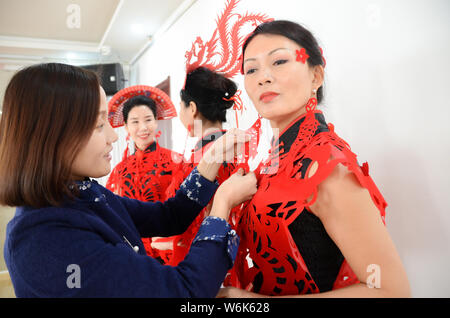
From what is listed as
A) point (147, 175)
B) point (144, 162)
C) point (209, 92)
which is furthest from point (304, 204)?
point (144, 162)

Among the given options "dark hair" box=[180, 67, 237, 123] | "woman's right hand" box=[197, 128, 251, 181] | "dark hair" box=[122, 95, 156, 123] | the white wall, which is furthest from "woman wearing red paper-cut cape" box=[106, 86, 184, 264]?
the white wall

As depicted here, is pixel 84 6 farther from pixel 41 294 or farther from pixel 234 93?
pixel 41 294

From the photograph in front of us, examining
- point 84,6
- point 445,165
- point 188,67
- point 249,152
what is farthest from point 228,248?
point 84,6

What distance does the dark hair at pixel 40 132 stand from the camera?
0.68 metres

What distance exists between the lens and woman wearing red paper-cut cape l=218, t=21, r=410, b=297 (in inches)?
25.4

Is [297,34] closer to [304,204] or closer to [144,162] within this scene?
[304,204]

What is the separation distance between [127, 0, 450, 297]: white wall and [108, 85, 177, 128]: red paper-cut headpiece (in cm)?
91

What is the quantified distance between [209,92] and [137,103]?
2.99ft

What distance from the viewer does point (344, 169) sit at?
0.70 m

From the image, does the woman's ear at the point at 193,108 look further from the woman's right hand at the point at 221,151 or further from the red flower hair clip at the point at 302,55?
the red flower hair clip at the point at 302,55

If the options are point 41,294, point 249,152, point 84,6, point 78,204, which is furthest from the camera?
point 84,6

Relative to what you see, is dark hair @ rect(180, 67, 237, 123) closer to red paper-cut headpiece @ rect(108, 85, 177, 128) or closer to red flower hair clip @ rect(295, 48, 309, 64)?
red flower hair clip @ rect(295, 48, 309, 64)

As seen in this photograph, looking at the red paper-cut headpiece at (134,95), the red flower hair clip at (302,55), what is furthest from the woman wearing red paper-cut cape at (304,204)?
the red paper-cut headpiece at (134,95)

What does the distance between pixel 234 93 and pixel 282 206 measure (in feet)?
2.35
